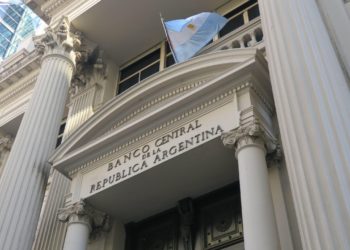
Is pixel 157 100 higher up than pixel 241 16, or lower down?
lower down

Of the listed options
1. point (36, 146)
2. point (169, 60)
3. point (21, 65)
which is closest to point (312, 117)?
point (36, 146)

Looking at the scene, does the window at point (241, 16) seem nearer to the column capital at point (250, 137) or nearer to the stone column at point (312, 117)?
the stone column at point (312, 117)

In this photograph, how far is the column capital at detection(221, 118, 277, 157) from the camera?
789cm

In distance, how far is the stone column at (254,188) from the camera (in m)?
6.70

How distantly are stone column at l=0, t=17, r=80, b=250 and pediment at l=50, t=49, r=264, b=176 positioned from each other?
545mm

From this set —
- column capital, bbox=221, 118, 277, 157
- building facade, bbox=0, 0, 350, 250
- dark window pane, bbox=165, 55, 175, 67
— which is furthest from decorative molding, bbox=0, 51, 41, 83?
column capital, bbox=221, 118, 277, 157

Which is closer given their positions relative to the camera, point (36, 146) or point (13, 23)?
point (36, 146)

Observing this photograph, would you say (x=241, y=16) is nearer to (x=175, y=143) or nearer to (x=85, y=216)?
(x=175, y=143)

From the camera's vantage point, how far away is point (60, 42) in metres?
12.9

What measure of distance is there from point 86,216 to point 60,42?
5.13 m

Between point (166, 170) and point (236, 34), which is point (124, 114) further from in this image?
point (236, 34)

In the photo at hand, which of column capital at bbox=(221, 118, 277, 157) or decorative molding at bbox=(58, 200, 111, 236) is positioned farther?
decorative molding at bbox=(58, 200, 111, 236)

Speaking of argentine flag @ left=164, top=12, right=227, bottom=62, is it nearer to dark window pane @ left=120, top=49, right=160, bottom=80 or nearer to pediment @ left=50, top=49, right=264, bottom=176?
pediment @ left=50, top=49, right=264, bottom=176

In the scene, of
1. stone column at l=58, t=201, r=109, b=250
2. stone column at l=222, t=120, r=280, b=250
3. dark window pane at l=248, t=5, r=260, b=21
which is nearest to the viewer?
stone column at l=222, t=120, r=280, b=250
